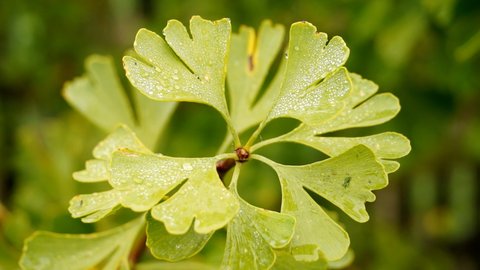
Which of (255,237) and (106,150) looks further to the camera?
(106,150)

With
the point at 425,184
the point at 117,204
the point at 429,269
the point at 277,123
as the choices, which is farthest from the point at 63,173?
the point at 425,184

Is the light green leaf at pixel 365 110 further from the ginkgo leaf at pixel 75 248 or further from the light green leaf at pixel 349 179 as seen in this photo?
the ginkgo leaf at pixel 75 248

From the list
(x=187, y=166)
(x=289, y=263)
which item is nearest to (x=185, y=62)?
(x=187, y=166)

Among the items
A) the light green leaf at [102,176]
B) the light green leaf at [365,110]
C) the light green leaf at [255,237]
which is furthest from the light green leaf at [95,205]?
the light green leaf at [365,110]

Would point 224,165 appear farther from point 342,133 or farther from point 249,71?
point 342,133

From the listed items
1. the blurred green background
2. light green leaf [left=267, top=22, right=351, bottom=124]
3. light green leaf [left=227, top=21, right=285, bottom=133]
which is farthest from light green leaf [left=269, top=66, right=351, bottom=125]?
the blurred green background

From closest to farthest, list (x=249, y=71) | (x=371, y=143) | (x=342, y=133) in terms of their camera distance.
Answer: (x=371, y=143)
(x=249, y=71)
(x=342, y=133)

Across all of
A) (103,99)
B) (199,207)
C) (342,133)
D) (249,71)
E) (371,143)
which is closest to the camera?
(199,207)
